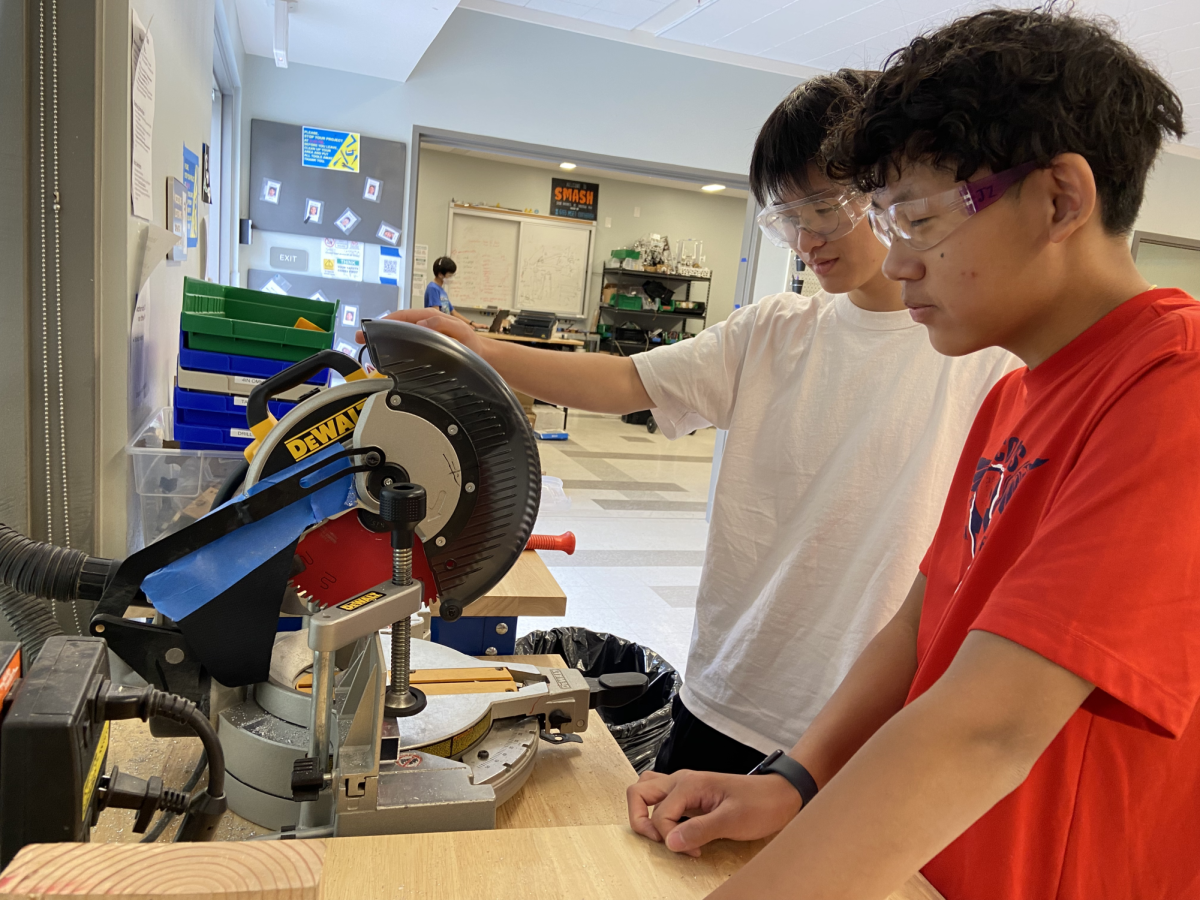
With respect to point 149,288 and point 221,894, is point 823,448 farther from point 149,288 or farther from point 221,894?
point 149,288

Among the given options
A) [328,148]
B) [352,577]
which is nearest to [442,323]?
[352,577]

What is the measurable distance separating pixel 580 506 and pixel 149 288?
3.90 meters

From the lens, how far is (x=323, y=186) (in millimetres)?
4867

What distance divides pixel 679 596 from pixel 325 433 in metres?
3.19

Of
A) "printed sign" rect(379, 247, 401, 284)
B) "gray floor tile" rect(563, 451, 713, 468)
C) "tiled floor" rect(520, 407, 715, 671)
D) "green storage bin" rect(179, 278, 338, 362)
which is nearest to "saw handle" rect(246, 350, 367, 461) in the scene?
"green storage bin" rect(179, 278, 338, 362)

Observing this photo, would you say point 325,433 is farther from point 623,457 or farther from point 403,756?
point 623,457

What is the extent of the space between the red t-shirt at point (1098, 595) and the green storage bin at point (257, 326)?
1.30 m

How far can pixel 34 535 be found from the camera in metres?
1.27

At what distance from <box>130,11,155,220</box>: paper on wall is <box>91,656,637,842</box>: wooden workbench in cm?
96

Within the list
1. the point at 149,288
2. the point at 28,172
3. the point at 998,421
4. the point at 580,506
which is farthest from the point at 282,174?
the point at 998,421

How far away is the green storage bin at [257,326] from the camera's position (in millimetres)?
1583

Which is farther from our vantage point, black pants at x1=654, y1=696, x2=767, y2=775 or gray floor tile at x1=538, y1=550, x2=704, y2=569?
gray floor tile at x1=538, y1=550, x2=704, y2=569

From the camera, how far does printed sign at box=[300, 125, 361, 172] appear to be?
4.80m

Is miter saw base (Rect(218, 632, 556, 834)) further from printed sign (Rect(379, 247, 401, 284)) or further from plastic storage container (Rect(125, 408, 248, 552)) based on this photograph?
printed sign (Rect(379, 247, 401, 284))
